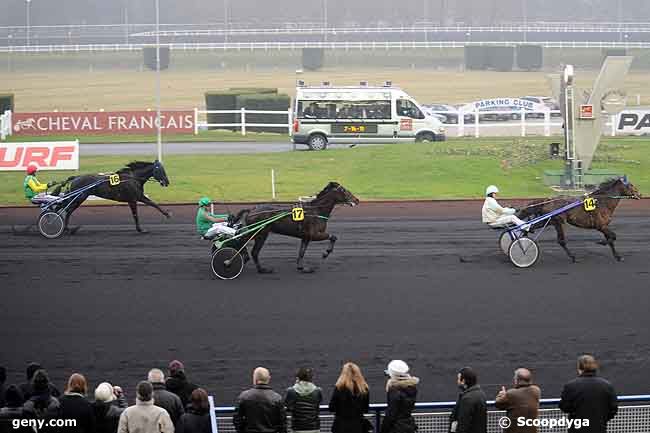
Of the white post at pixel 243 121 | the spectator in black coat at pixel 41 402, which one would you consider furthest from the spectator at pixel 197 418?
the white post at pixel 243 121

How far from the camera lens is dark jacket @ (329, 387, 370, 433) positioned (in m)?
8.62

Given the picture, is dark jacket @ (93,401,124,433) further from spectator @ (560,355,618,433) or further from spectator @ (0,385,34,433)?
spectator @ (560,355,618,433)

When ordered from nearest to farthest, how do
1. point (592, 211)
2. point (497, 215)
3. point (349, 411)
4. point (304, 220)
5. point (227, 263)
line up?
1. point (349, 411)
2. point (227, 263)
3. point (304, 220)
4. point (497, 215)
5. point (592, 211)

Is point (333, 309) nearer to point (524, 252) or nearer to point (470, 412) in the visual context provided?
point (524, 252)

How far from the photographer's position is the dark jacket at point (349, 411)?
8.62 meters

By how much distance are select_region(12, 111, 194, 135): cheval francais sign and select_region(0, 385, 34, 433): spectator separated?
30744 millimetres

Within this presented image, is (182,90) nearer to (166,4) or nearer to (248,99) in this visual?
(248,99)

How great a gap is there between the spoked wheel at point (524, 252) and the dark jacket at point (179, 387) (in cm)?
925

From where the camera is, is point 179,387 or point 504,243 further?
point 504,243

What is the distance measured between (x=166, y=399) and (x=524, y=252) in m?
9.92

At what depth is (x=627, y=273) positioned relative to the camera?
17.1 m

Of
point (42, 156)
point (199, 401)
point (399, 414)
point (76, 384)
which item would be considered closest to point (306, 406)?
point (399, 414)

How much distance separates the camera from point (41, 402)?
8383mm

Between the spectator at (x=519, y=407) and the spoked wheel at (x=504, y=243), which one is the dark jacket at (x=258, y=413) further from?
the spoked wheel at (x=504, y=243)
